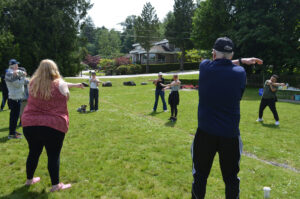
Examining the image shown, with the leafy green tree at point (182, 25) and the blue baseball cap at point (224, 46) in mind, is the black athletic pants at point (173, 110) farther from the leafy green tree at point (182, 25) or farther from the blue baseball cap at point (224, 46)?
the leafy green tree at point (182, 25)

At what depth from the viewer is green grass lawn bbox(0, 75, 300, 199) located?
13.6 feet

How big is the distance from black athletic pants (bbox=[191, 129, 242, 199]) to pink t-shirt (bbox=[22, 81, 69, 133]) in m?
2.15

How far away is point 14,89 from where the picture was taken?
689cm

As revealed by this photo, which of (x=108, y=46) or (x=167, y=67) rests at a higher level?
(x=108, y=46)

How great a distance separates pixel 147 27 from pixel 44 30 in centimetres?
3263

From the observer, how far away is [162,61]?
62188 millimetres

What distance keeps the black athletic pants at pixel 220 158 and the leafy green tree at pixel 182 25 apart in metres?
50.5

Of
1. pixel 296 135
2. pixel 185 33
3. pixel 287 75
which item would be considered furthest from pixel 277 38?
pixel 185 33

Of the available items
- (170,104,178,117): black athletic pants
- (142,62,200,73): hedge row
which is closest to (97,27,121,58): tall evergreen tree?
(142,62,200,73): hedge row

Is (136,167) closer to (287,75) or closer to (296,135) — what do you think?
(296,135)

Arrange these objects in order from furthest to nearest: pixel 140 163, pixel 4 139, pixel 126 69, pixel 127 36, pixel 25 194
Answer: pixel 127 36, pixel 126 69, pixel 4 139, pixel 140 163, pixel 25 194

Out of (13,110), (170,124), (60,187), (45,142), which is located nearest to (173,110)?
(170,124)

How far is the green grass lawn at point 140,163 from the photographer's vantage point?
4.13m

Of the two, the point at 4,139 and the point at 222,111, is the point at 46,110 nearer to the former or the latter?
the point at 222,111
